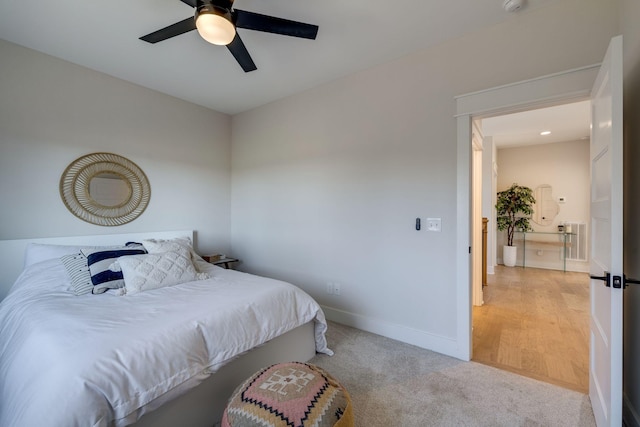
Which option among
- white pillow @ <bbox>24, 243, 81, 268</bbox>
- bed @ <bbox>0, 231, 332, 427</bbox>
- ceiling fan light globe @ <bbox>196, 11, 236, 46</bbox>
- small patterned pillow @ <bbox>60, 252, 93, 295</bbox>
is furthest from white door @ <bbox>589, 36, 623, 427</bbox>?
white pillow @ <bbox>24, 243, 81, 268</bbox>

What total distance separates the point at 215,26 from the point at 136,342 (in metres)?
1.67

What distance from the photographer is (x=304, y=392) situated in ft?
3.98

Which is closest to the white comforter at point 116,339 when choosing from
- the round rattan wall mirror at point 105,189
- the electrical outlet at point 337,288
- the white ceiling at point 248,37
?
the round rattan wall mirror at point 105,189

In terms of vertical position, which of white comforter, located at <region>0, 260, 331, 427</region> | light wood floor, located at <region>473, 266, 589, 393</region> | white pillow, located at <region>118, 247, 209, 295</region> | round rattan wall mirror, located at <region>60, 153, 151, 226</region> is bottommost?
light wood floor, located at <region>473, 266, 589, 393</region>

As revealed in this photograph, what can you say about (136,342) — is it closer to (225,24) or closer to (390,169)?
(225,24)

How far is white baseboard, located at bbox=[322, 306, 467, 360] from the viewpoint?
7.63ft

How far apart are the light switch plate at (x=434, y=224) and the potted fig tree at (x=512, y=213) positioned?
4412mm

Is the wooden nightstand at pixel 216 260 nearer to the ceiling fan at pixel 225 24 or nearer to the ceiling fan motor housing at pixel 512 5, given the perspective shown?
the ceiling fan at pixel 225 24

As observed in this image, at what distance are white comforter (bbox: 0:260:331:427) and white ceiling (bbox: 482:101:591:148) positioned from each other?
4.25 metres

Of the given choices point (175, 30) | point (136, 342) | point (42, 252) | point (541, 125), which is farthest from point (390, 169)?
point (541, 125)

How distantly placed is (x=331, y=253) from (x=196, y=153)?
2.26 metres

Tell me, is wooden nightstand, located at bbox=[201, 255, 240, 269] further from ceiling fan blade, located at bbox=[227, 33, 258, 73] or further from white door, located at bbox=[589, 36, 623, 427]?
white door, located at bbox=[589, 36, 623, 427]

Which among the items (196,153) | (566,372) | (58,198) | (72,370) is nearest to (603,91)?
(566,372)

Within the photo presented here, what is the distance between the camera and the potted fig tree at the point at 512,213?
18.4 ft
